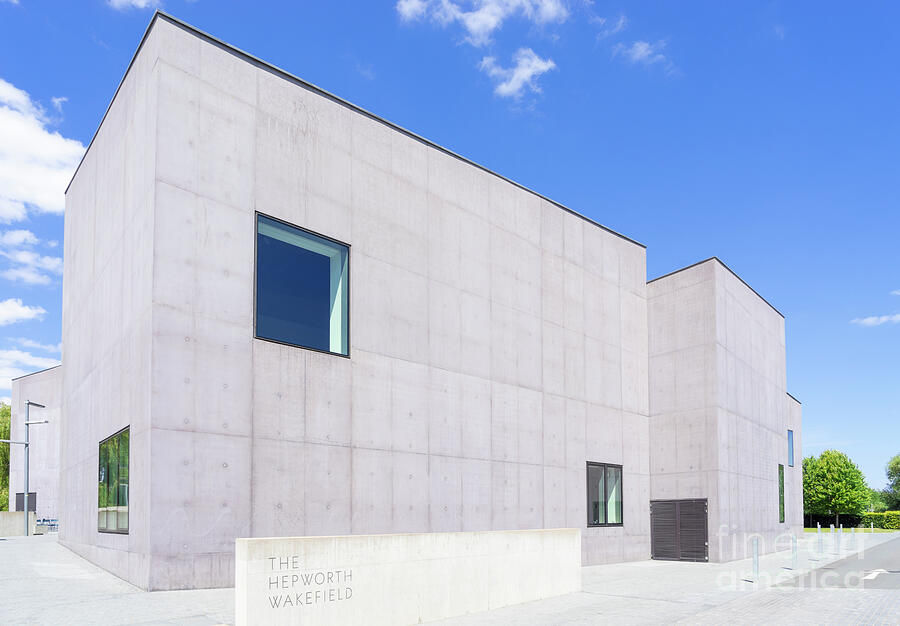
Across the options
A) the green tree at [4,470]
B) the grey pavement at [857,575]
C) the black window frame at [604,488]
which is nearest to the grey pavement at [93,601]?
Result: the black window frame at [604,488]

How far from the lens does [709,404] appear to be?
27.7 m

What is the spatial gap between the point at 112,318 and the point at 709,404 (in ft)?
68.4

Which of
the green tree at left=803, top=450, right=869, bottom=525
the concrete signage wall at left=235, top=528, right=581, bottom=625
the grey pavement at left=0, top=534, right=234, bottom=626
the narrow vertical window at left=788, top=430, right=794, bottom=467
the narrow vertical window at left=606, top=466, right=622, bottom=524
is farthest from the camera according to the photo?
the green tree at left=803, top=450, right=869, bottom=525

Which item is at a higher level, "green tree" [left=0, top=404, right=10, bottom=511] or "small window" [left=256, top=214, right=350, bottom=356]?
"small window" [left=256, top=214, right=350, bottom=356]

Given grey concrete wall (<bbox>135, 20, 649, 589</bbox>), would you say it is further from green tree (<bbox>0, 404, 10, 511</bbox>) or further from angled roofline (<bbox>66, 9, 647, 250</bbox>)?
green tree (<bbox>0, 404, 10, 511</bbox>)

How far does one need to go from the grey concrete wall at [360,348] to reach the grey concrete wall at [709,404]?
3044 mm

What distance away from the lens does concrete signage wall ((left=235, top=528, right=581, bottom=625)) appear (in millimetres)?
9883

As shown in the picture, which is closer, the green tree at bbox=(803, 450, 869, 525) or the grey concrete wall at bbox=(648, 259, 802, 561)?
the grey concrete wall at bbox=(648, 259, 802, 561)

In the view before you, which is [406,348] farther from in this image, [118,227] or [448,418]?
[118,227]

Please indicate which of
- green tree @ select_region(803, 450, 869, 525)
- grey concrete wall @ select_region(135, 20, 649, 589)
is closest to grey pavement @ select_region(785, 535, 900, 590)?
grey concrete wall @ select_region(135, 20, 649, 589)

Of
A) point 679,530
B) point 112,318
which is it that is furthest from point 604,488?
point 112,318

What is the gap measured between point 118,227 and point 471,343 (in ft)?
31.6

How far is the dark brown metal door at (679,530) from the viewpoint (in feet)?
89.1

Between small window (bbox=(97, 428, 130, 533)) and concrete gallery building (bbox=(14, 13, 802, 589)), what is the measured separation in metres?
0.10
